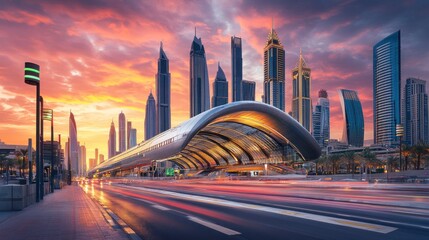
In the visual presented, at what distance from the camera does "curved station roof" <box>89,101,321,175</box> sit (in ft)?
283

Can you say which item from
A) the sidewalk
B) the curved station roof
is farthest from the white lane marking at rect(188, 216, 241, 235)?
the curved station roof

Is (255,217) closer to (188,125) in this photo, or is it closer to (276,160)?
(188,125)

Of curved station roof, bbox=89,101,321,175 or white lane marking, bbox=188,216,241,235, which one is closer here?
white lane marking, bbox=188,216,241,235

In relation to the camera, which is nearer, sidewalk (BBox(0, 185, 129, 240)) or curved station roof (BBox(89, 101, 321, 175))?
sidewalk (BBox(0, 185, 129, 240))

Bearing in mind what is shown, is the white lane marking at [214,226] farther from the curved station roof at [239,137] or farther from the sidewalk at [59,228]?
the curved station roof at [239,137]

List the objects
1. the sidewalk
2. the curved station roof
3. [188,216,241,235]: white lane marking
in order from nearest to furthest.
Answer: the sidewalk
[188,216,241,235]: white lane marking
the curved station roof

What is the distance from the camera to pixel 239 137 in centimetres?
11194

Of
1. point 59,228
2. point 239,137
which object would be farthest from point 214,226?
point 239,137

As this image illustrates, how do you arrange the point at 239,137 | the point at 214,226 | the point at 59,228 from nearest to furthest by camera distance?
the point at 59,228, the point at 214,226, the point at 239,137

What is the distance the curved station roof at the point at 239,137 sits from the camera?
86.2m

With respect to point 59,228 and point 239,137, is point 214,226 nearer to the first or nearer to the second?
point 59,228

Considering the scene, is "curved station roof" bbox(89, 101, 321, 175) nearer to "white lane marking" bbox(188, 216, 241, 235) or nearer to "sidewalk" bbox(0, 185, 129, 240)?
"sidewalk" bbox(0, 185, 129, 240)

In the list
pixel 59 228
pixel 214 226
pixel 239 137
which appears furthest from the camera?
pixel 239 137

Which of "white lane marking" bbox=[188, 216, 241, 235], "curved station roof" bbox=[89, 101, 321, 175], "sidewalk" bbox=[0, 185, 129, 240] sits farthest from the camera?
"curved station roof" bbox=[89, 101, 321, 175]
